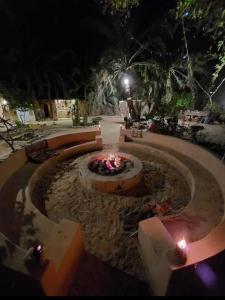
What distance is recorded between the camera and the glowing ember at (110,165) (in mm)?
7543

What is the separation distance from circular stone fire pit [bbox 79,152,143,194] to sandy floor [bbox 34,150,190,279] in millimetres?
309

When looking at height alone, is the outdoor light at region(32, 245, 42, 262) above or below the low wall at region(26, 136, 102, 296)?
above

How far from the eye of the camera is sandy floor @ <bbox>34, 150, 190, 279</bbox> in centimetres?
498

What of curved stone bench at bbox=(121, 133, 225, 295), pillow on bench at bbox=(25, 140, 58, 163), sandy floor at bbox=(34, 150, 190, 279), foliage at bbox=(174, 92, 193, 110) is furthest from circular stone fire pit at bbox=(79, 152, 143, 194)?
foliage at bbox=(174, 92, 193, 110)

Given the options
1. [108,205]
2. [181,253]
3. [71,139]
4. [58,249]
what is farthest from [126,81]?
[181,253]

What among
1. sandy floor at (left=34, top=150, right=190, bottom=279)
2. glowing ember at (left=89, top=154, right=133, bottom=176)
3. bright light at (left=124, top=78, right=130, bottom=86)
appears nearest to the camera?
sandy floor at (left=34, top=150, right=190, bottom=279)

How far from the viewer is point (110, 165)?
7.88 meters

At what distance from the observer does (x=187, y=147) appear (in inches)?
334

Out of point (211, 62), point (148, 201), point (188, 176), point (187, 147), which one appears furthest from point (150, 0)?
point (148, 201)

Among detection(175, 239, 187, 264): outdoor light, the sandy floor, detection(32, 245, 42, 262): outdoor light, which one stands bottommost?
the sandy floor

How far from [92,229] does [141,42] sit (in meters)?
15.2

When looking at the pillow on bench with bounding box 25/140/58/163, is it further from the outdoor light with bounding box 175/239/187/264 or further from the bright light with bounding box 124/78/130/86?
the bright light with bounding box 124/78/130/86

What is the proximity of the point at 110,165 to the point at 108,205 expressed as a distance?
6.27 feet

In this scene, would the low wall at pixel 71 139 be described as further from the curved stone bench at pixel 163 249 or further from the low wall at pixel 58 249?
the curved stone bench at pixel 163 249
